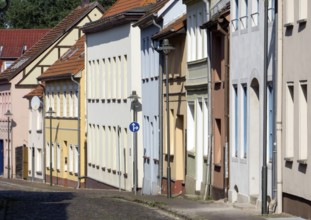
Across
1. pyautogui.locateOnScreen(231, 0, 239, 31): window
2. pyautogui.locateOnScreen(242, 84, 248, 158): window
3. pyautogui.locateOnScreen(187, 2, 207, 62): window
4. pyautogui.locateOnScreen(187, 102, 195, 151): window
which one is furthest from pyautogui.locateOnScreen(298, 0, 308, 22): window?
pyautogui.locateOnScreen(187, 102, 195, 151): window

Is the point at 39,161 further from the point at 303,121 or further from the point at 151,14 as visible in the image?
the point at 303,121

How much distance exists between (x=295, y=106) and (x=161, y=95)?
664 inches

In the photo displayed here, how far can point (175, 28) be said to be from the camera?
39.8m

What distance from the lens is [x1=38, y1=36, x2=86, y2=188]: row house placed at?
203 ft

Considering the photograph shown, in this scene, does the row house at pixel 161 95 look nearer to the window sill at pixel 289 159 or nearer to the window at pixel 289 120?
the window at pixel 289 120

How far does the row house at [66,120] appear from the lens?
62.0 m

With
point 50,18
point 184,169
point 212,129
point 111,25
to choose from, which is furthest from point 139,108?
point 50,18

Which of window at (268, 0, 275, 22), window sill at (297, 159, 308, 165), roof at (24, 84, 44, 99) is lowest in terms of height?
window sill at (297, 159, 308, 165)

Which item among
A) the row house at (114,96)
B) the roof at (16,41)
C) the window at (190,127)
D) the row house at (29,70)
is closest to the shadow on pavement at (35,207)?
the window at (190,127)

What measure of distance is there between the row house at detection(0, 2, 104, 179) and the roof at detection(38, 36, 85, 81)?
15.2ft

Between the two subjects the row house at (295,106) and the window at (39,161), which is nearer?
the row house at (295,106)

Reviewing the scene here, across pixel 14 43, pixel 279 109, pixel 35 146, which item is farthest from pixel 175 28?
pixel 14 43

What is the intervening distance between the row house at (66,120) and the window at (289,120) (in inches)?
1435

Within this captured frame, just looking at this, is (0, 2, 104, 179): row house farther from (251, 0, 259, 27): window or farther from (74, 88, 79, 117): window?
(251, 0, 259, 27): window
